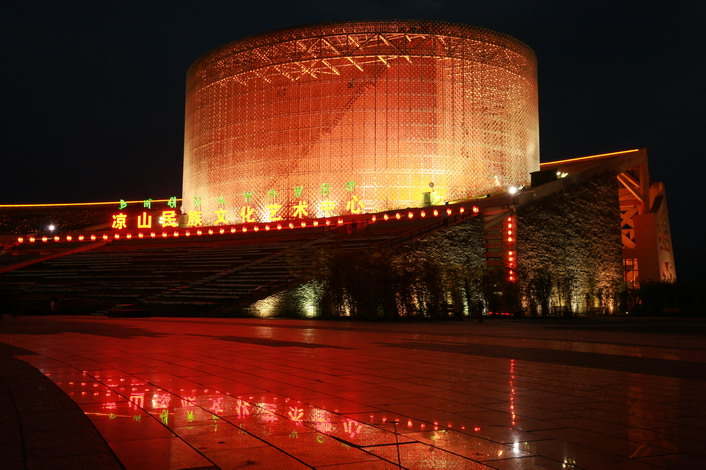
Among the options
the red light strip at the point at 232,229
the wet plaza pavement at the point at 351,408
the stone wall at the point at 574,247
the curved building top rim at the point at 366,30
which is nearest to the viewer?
the wet plaza pavement at the point at 351,408

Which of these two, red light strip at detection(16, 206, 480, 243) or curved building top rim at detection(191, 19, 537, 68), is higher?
curved building top rim at detection(191, 19, 537, 68)

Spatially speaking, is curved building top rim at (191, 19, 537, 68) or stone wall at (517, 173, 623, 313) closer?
stone wall at (517, 173, 623, 313)

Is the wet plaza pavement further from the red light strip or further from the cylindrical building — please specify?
the cylindrical building

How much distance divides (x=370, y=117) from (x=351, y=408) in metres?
31.3

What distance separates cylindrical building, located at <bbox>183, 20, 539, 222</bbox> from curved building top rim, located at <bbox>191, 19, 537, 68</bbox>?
0.05 m

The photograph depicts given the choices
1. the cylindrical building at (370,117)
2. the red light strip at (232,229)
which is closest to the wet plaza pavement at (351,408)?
the red light strip at (232,229)

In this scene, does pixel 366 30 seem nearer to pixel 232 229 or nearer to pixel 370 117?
pixel 370 117

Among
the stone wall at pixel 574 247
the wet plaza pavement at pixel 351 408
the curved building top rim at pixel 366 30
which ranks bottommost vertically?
the wet plaza pavement at pixel 351 408

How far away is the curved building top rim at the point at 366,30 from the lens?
34.6 meters

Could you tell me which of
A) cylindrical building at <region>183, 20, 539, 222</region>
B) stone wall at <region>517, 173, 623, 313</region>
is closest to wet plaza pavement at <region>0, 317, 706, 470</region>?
stone wall at <region>517, 173, 623, 313</region>

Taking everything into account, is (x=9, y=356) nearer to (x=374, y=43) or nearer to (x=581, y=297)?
(x=581, y=297)

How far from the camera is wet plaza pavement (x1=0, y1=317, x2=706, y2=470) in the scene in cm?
363

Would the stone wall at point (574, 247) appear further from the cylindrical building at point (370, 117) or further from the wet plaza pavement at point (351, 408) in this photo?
the wet plaza pavement at point (351, 408)

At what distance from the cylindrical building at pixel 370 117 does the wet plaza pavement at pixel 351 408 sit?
26.0 m
